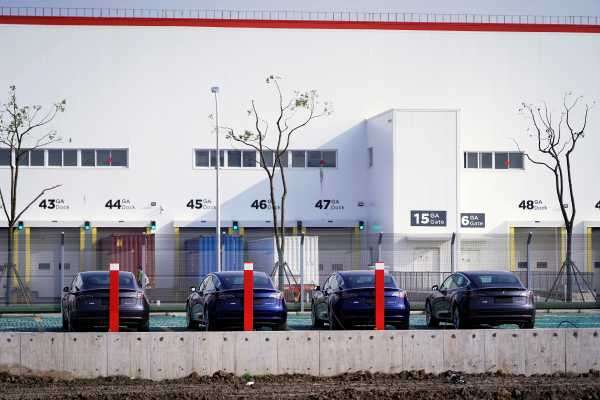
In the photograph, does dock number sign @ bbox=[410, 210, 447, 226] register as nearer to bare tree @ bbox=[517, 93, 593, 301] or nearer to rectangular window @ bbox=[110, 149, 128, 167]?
bare tree @ bbox=[517, 93, 593, 301]

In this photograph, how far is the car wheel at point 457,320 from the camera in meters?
23.3

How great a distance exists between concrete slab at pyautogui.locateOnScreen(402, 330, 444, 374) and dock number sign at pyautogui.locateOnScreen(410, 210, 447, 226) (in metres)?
26.2

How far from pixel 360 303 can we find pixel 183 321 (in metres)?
8.06

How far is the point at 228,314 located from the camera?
22.3 metres

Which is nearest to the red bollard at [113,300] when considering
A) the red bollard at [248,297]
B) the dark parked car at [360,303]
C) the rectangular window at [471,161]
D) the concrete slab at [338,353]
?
the red bollard at [248,297]

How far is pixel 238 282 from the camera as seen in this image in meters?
23.0

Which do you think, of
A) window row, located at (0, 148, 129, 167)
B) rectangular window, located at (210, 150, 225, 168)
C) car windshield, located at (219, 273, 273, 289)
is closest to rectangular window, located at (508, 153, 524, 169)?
rectangular window, located at (210, 150, 225, 168)

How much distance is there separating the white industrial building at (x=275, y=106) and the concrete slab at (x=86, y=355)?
28465 millimetres

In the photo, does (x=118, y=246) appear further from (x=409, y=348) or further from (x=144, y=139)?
(x=409, y=348)

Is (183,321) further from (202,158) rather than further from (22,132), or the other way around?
(22,132)

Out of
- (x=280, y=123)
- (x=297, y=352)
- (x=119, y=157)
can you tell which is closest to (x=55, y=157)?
(x=119, y=157)

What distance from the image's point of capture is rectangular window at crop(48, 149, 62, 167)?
156ft

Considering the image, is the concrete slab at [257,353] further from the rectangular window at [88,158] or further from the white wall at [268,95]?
the rectangular window at [88,158]

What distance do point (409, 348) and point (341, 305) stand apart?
14.1 ft
